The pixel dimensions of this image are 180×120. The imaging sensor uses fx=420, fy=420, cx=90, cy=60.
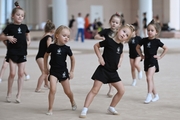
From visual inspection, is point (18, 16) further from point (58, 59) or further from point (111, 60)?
point (111, 60)

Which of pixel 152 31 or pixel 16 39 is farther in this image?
pixel 152 31

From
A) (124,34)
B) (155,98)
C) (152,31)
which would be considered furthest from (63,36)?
(155,98)

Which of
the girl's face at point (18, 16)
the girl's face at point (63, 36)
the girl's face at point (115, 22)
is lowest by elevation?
the girl's face at point (63, 36)

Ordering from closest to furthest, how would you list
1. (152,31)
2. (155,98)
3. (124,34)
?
1. (124,34)
2. (152,31)
3. (155,98)

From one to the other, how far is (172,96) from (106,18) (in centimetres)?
3232

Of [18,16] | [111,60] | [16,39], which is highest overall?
[18,16]

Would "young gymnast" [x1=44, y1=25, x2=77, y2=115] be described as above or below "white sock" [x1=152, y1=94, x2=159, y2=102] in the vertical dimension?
above

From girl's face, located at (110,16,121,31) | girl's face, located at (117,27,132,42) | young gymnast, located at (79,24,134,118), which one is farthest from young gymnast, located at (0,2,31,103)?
girl's face, located at (117,27,132,42)

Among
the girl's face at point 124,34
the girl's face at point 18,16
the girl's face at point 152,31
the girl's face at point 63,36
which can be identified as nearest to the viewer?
the girl's face at point 124,34

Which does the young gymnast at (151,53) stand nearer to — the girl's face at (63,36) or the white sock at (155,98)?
the white sock at (155,98)

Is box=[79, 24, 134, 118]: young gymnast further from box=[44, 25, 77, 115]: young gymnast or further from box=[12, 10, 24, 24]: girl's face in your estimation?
box=[12, 10, 24, 24]: girl's face

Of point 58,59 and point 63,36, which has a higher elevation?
point 63,36

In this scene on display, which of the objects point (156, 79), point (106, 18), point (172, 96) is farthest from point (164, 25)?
point (172, 96)

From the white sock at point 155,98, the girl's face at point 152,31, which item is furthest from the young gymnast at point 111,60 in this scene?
the white sock at point 155,98
